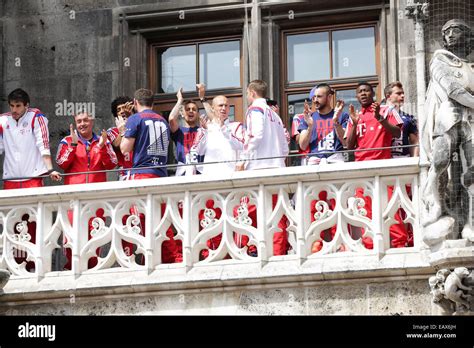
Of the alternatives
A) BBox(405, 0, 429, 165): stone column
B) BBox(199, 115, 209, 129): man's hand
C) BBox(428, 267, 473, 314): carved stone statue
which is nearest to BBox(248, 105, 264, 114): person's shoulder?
BBox(199, 115, 209, 129): man's hand

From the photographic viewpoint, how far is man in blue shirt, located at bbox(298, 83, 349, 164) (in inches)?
749

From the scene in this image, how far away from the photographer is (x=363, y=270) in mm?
17578

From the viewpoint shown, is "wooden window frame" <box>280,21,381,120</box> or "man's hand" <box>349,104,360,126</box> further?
"wooden window frame" <box>280,21,381,120</box>

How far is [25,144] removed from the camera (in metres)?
20.3

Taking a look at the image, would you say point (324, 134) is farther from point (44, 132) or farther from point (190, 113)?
point (44, 132)

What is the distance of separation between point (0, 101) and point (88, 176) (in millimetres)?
3290

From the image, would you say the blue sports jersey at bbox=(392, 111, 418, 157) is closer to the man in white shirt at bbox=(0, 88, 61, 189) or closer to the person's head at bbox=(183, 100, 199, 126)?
the person's head at bbox=(183, 100, 199, 126)

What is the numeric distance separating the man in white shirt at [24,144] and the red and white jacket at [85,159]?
0.21m

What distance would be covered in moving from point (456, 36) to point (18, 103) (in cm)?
499

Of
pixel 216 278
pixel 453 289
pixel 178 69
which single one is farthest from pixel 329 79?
pixel 453 289

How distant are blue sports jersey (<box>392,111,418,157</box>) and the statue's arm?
47.9 inches

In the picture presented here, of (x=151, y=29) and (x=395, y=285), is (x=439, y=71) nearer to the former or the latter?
(x=395, y=285)

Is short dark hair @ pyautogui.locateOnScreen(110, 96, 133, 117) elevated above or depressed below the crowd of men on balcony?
above
